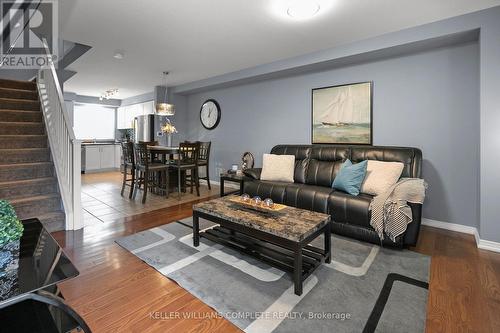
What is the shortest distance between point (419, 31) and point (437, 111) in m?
0.94

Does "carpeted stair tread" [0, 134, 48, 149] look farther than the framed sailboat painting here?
No

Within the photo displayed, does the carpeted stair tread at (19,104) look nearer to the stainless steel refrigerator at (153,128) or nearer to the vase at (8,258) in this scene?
the stainless steel refrigerator at (153,128)

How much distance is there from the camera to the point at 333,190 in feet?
9.69

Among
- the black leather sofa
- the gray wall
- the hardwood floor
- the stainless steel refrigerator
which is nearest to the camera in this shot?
the hardwood floor

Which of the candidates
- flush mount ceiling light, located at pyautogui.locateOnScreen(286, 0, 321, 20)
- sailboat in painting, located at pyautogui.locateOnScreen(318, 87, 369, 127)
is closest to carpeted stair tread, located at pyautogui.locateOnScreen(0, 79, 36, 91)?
flush mount ceiling light, located at pyautogui.locateOnScreen(286, 0, 321, 20)

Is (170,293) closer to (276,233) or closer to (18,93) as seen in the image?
(276,233)

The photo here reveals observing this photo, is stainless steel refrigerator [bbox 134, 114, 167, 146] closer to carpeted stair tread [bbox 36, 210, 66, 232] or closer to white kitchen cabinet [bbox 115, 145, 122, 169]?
white kitchen cabinet [bbox 115, 145, 122, 169]

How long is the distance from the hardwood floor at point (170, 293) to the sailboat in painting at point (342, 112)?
1.82 m

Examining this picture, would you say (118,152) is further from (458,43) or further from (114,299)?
(458,43)

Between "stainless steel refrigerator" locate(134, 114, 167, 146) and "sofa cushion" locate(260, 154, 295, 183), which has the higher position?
"stainless steel refrigerator" locate(134, 114, 167, 146)

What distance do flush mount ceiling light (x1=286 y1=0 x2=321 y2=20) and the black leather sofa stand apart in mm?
1754

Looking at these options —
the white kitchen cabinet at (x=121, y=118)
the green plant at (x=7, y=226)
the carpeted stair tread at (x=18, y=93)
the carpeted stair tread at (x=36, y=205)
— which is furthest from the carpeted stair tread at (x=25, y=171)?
the white kitchen cabinet at (x=121, y=118)

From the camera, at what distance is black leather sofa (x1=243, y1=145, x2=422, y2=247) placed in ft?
8.23

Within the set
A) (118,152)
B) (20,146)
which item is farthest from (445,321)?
(118,152)
